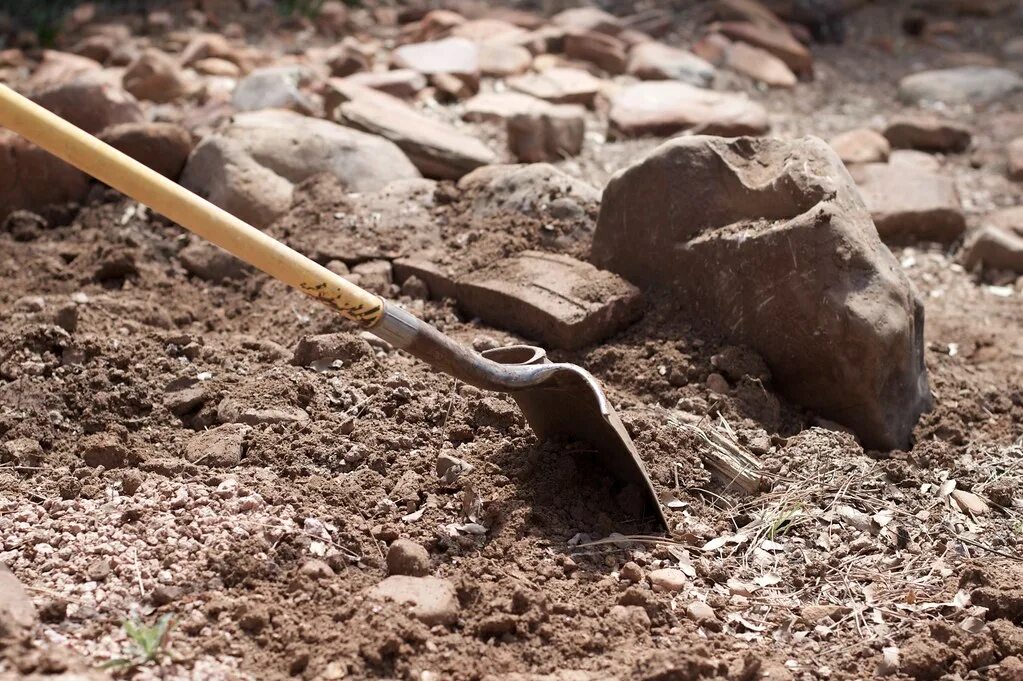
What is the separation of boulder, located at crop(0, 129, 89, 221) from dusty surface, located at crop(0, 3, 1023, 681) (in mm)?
497

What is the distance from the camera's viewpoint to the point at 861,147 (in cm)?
558

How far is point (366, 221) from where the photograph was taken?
407cm

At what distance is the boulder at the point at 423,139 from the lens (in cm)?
452

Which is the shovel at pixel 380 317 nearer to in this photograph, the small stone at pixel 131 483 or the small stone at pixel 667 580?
the small stone at pixel 667 580


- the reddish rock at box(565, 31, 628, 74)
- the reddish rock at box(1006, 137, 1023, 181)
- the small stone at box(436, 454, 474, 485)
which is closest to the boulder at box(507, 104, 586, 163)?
the reddish rock at box(565, 31, 628, 74)

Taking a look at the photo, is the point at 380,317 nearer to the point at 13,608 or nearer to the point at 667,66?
the point at 13,608

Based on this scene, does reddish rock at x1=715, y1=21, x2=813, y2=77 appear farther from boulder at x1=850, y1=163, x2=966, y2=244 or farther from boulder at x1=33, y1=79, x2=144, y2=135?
boulder at x1=33, y1=79, x2=144, y2=135

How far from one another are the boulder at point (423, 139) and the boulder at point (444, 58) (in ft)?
3.69

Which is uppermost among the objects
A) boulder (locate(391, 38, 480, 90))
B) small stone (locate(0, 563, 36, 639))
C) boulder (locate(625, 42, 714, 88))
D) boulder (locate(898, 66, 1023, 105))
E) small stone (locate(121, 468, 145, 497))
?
small stone (locate(0, 563, 36, 639))

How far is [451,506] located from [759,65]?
4951 mm

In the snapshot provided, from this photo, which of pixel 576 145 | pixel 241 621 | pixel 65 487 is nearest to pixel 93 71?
pixel 576 145

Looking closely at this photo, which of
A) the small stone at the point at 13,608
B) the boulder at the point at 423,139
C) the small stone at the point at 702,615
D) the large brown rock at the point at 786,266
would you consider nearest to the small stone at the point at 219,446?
the small stone at the point at 13,608

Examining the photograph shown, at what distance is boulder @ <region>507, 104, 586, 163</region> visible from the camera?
5.05m

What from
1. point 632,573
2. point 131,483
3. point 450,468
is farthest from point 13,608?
point 632,573
